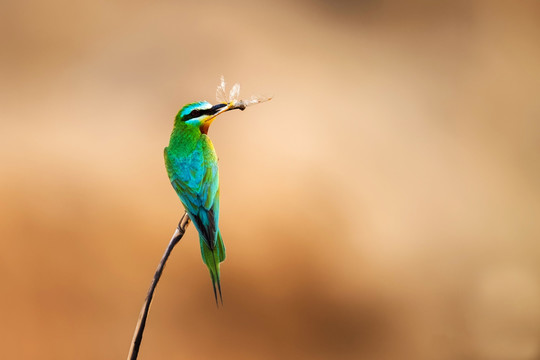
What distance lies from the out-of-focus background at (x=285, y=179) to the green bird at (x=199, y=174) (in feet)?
1.57

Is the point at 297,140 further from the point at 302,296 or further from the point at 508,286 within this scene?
the point at 508,286

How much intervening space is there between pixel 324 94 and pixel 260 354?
0.96 m

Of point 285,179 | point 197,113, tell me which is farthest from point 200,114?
point 285,179

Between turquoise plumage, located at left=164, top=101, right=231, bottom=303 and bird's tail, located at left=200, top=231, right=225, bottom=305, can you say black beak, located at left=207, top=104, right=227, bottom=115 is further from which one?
bird's tail, located at left=200, top=231, right=225, bottom=305

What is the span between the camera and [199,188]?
3.88 ft

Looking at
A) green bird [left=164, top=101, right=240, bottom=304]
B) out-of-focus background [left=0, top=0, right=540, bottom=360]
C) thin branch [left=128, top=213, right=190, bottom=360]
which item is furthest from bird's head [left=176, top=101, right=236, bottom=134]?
out-of-focus background [left=0, top=0, right=540, bottom=360]

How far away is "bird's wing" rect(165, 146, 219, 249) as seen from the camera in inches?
45.3

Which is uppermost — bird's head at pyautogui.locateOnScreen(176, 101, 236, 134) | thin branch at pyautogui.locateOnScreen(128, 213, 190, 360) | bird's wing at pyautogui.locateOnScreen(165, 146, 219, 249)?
bird's head at pyautogui.locateOnScreen(176, 101, 236, 134)

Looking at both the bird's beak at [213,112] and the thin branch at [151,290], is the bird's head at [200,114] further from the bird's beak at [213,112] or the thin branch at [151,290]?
the thin branch at [151,290]

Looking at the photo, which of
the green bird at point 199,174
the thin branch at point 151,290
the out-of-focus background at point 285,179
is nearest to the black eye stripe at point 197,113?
the green bird at point 199,174

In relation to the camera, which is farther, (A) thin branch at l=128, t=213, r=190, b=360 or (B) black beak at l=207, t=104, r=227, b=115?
(B) black beak at l=207, t=104, r=227, b=115

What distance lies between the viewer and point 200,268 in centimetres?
169

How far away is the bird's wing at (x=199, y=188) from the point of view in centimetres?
115

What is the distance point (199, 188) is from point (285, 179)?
696mm
